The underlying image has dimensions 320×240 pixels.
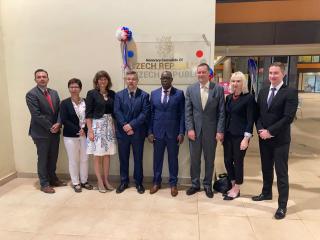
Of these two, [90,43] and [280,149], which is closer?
[280,149]

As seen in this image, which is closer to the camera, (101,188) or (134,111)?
(134,111)

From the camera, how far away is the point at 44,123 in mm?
3631

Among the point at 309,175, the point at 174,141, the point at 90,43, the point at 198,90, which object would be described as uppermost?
the point at 90,43

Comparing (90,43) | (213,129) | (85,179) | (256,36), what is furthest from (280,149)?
(256,36)

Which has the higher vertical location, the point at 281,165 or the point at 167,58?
the point at 167,58

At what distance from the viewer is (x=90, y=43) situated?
154 inches

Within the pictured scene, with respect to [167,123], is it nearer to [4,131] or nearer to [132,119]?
[132,119]

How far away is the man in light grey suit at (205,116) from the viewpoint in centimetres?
345

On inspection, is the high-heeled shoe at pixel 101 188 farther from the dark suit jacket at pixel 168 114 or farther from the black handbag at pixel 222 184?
the black handbag at pixel 222 184

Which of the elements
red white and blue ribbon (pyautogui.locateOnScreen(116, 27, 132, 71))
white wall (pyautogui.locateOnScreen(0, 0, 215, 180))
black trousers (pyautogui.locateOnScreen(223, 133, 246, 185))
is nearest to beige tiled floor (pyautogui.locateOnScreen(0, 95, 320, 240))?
black trousers (pyautogui.locateOnScreen(223, 133, 246, 185))

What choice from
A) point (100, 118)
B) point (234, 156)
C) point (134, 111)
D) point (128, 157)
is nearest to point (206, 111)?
point (234, 156)

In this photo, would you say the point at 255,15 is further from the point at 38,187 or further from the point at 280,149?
the point at 38,187

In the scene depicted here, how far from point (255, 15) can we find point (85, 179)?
15.6 ft

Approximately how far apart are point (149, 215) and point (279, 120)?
1674 millimetres
